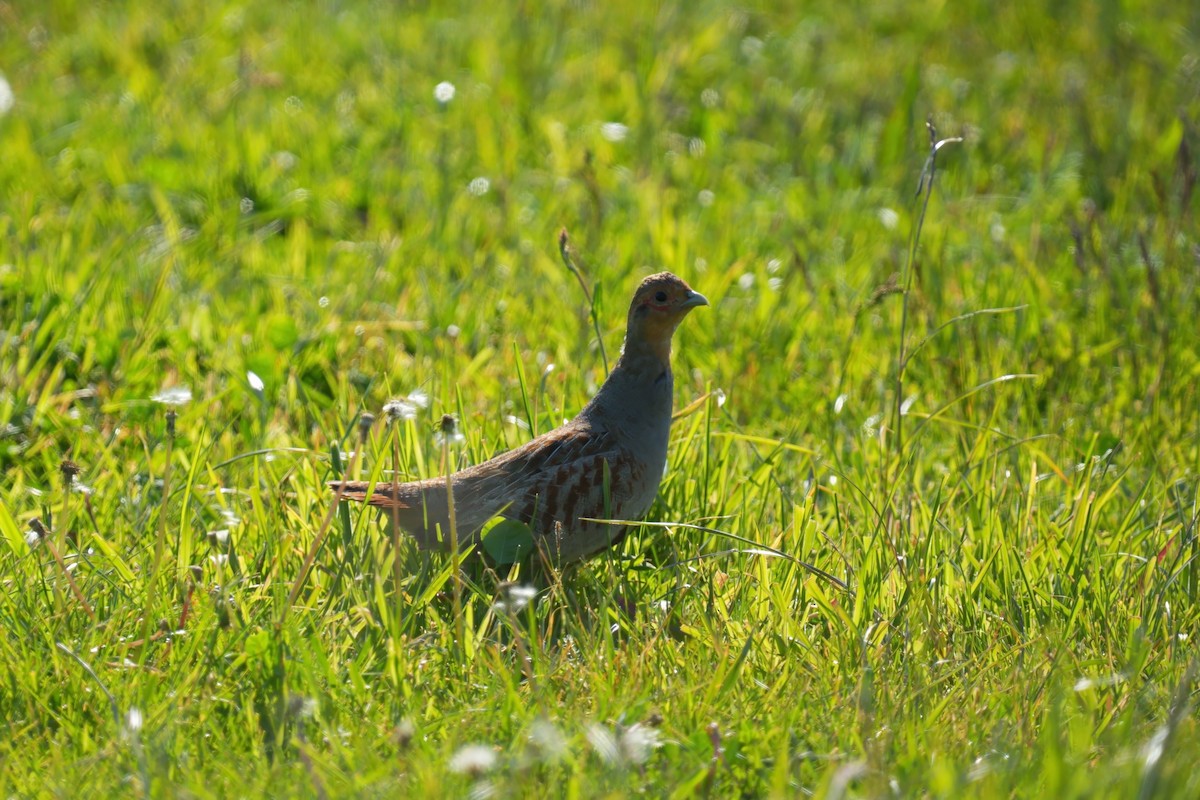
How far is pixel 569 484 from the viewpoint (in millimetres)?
3682

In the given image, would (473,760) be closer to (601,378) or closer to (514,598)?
(514,598)

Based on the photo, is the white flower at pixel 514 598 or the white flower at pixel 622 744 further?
the white flower at pixel 514 598

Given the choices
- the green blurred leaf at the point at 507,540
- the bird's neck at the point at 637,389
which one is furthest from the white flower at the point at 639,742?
the bird's neck at the point at 637,389

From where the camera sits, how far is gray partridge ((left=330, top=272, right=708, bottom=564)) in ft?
12.0

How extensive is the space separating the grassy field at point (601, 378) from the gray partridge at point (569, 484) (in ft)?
0.47

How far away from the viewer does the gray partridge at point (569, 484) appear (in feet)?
12.0

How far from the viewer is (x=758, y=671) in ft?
10.5

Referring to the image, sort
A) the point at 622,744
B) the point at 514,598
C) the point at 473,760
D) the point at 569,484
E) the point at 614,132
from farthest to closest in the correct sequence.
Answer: the point at 614,132, the point at 569,484, the point at 514,598, the point at 622,744, the point at 473,760

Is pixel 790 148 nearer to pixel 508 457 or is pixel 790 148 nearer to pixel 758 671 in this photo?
pixel 508 457

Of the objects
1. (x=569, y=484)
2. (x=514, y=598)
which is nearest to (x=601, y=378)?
(x=569, y=484)

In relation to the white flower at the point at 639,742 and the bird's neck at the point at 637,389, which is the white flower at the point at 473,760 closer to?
the white flower at the point at 639,742

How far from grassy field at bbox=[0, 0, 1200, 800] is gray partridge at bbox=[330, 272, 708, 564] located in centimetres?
14

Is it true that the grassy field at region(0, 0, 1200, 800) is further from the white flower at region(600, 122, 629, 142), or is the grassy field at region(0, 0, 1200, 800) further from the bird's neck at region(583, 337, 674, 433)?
the bird's neck at region(583, 337, 674, 433)

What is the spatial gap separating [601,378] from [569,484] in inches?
51.5
